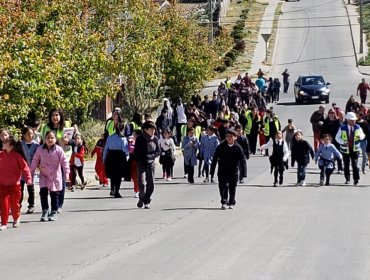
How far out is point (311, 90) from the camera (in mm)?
55250

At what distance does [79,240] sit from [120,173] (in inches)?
261

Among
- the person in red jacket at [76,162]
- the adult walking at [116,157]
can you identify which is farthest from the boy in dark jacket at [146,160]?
the person in red jacket at [76,162]

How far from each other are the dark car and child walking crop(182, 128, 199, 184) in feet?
91.8

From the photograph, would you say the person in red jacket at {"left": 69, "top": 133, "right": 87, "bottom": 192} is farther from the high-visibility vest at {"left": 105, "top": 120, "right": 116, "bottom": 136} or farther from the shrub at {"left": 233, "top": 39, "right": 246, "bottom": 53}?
the shrub at {"left": 233, "top": 39, "right": 246, "bottom": 53}

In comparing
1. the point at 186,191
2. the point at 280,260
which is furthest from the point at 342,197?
the point at 280,260

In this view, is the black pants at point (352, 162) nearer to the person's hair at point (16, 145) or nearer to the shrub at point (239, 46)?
the person's hair at point (16, 145)

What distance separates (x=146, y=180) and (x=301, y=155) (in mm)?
6761

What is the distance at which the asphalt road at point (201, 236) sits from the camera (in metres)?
13.1

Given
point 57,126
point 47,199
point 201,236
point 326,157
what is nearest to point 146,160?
point 57,126

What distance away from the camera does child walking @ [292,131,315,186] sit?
26.0m

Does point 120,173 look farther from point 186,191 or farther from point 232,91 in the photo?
point 232,91

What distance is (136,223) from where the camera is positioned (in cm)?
1814

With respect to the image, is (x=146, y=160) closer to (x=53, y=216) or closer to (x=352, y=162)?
(x=53, y=216)

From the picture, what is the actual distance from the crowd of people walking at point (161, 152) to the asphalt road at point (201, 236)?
0.46 meters
